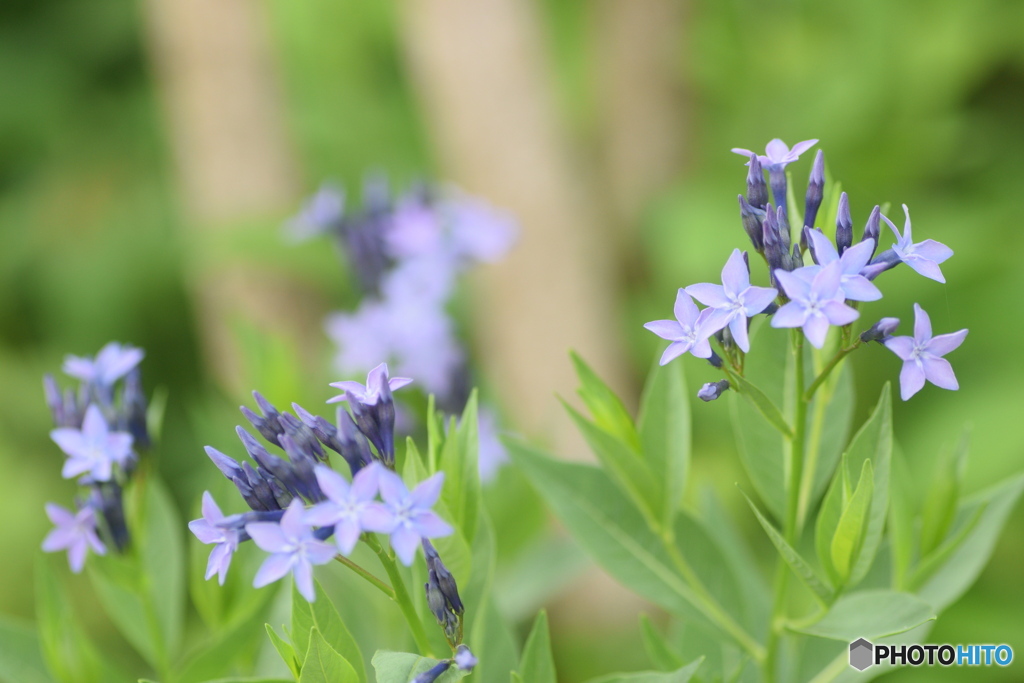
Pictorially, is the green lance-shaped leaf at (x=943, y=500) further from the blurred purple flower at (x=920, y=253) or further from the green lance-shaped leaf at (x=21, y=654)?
the green lance-shaped leaf at (x=21, y=654)

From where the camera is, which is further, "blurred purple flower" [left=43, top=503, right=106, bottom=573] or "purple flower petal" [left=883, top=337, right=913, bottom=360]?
"blurred purple flower" [left=43, top=503, right=106, bottom=573]

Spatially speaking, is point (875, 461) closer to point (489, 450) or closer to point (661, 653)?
point (661, 653)

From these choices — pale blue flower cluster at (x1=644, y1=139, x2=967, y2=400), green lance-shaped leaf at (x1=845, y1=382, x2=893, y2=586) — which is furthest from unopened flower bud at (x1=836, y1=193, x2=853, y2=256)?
green lance-shaped leaf at (x1=845, y1=382, x2=893, y2=586)

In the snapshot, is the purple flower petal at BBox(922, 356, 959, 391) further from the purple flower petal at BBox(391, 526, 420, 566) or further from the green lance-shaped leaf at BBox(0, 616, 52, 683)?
the green lance-shaped leaf at BBox(0, 616, 52, 683)

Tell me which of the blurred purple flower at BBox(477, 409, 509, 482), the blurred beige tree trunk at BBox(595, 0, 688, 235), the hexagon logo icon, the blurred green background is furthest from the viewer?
the blurred beige tree trunk at BBox(595, 0, 688, 235)

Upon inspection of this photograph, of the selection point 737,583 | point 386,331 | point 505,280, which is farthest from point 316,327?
point 737,583

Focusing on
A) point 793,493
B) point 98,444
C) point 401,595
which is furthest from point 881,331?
point 98,444
